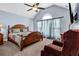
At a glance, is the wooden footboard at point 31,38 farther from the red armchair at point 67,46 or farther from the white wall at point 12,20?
the red armchair at point 67,46

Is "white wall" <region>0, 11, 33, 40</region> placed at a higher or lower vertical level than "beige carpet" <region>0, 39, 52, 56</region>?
higher

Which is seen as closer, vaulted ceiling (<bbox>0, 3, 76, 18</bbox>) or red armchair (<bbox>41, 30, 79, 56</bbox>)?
red armchair (<bbox>41, 30, 79, 56</bbox>)

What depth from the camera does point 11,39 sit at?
2.12m

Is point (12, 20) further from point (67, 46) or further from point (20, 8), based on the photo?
point (67, 46)

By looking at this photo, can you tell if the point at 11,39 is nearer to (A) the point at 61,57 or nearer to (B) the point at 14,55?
(B) the point at 14,55

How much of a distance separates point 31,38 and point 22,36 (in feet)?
0.52

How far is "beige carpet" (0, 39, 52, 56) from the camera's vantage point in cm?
211

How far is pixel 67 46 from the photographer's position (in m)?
2.07

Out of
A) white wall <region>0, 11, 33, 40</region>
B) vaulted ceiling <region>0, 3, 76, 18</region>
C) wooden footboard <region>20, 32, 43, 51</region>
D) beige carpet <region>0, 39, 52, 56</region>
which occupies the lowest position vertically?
beige carpet <region>0, 39, 52, 56</region>

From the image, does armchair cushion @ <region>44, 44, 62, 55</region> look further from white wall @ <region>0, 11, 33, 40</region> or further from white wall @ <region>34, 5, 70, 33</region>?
white wall @ <region>0, 11, 33, 40</region>

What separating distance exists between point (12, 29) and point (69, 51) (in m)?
1.04

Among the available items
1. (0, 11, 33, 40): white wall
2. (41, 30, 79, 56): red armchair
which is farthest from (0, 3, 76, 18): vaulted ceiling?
(41, 30, 79, 56): red armchair

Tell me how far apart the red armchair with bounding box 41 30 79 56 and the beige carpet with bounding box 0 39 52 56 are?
105mm

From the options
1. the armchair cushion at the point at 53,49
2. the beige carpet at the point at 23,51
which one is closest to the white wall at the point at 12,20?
the beige carpet at the point at 23,51
